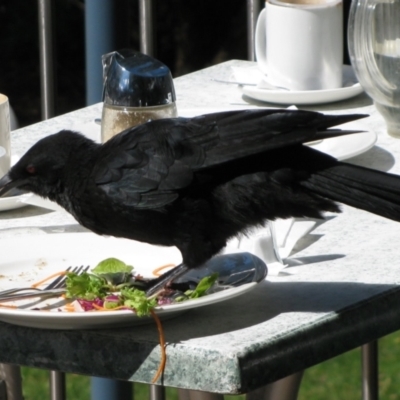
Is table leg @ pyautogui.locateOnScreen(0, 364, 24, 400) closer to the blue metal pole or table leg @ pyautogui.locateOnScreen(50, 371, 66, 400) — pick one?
table leg @ pyautogui.locateOnScreen(50, 371, 66, 400)

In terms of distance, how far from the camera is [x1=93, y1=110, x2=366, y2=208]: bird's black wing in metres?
2.34

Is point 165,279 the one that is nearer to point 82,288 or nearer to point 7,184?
point 82,288

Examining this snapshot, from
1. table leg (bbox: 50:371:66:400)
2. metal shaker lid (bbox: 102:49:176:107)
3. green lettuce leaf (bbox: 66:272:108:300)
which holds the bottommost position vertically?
table leg (bbox: 50:371:66:400)

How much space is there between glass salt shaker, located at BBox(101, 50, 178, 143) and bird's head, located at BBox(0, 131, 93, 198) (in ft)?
1.57

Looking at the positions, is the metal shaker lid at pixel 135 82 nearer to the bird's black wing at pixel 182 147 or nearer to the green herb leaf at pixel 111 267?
the bird's black wing at pixel 182 147

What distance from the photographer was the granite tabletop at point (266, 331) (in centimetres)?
197

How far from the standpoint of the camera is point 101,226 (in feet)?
8.17

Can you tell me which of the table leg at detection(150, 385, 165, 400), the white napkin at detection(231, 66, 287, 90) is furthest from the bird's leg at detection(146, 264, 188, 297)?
the white napkin at detection(231, 66, 287, 90)

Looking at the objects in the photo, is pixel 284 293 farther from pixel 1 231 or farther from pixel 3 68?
pixel 3 68

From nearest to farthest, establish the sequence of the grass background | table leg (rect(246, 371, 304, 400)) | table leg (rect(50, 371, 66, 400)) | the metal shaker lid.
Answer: table leg (rect(246, 371, 304, 400)), the metal shaker lid, table leg (rect(50, 371, 66, 400)), the grass background

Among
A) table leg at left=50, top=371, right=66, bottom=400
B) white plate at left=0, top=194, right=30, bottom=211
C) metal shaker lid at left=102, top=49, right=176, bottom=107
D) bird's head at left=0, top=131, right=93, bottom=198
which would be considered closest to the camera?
bird's head at left=0, top=131, right=93, bottom=198

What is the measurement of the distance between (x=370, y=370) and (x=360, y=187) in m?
1.19

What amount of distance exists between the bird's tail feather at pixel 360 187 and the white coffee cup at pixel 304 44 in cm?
136

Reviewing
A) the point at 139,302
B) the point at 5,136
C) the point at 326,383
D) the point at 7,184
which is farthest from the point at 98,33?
the point at 326,383
